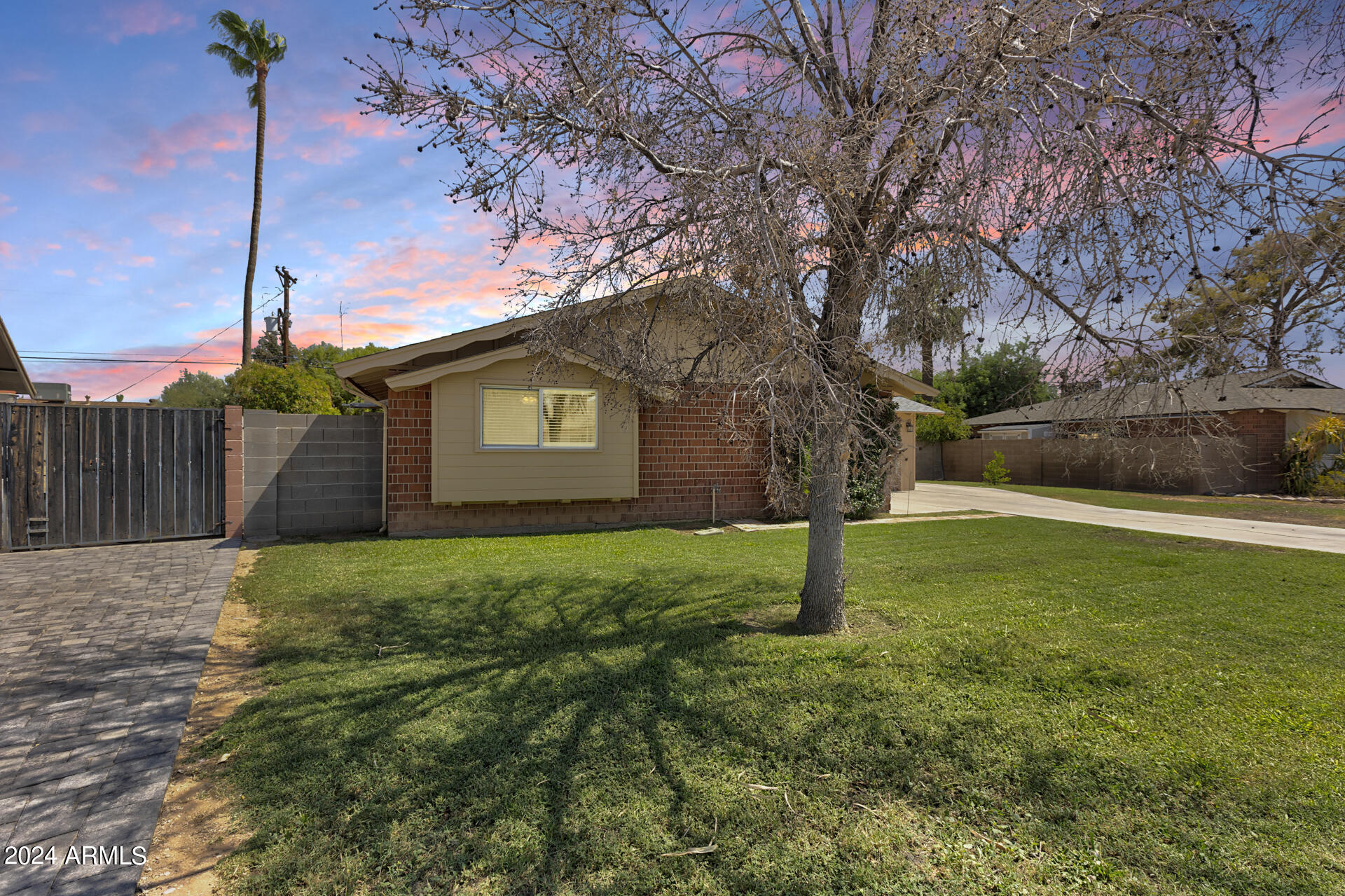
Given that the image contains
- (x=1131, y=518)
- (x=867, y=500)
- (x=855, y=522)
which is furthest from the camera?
(x=1131, y=518)

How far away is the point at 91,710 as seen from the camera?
12.2 feet

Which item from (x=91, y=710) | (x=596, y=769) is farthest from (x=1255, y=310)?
(x=91, y=710)

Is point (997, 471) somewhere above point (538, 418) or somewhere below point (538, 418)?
below

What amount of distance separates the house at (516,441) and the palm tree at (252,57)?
1411cm

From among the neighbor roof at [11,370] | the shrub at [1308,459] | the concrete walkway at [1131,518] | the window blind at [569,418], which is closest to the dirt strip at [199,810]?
the window blind at [569,418]

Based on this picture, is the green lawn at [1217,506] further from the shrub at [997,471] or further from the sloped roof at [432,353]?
the sloped roof at [432,353]

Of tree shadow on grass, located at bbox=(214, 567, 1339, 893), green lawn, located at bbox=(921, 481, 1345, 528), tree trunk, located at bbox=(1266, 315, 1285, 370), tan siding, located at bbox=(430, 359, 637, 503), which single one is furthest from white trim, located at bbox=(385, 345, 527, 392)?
green lawn, located at bbox=(921, 481, 1345, 528)

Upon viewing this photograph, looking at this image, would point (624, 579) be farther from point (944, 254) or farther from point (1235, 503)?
point (1235, 503)

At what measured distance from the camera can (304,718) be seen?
3.56m

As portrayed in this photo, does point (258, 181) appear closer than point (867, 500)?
No

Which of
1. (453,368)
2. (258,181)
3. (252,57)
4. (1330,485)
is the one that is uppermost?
(252,57)

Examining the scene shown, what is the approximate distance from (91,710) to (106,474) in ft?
23.9

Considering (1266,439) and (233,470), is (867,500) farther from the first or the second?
(1266,439)

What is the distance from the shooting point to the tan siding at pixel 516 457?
33.7 ft
